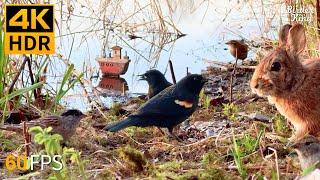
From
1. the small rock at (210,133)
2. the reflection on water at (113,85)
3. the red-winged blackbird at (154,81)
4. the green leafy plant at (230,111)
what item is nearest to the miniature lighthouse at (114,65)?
the reflection on water at (113,85)

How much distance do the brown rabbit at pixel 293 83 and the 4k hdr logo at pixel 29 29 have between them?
1336mm

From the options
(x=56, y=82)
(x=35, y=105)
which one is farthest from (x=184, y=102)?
(x=56, y=82)

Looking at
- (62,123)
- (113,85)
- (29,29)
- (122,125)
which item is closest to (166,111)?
(122,125)

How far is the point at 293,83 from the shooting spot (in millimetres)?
4125

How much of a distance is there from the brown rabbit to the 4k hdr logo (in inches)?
52.6

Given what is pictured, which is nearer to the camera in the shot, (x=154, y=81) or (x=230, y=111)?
(x=230, y=111)

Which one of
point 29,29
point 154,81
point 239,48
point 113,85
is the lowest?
point 113,85

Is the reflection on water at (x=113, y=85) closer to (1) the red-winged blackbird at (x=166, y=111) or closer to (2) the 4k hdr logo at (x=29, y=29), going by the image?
(2) the 4k hdr logo at (x=29, y=29)

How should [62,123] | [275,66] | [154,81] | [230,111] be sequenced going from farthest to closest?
1. [154,81]
2. [230,111]
3. [62,123]
4. [275,66]

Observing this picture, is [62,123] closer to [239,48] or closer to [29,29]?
[29,29]

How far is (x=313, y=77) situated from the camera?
13.6ft

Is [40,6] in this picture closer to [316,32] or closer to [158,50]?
[316,32]

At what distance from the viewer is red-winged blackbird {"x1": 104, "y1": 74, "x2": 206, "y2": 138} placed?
457 cm

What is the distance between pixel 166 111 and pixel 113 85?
2564mm
